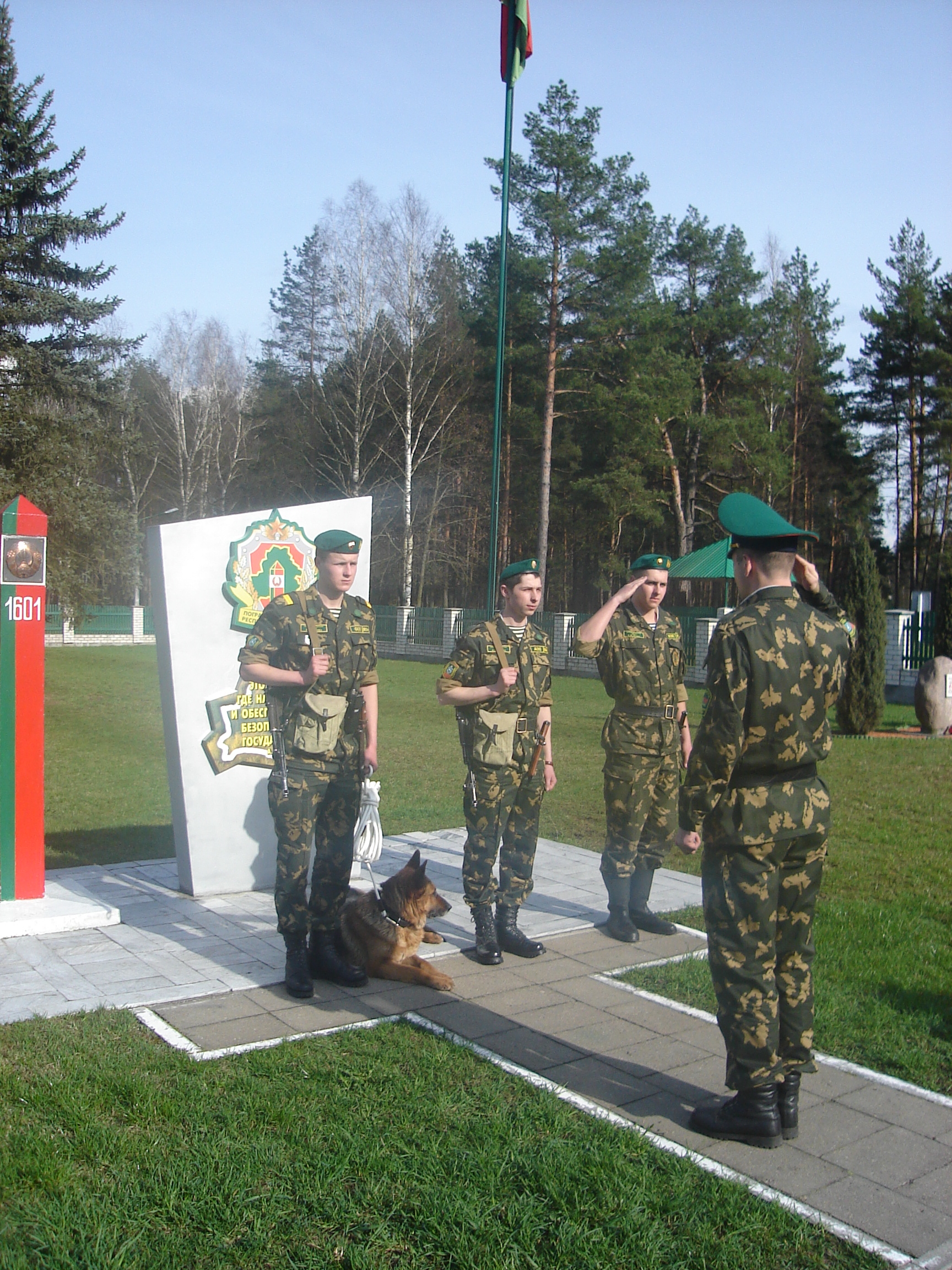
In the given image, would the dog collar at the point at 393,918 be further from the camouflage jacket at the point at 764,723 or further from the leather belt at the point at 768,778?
the leather belt at the point at 768,778

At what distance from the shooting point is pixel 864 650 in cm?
1591

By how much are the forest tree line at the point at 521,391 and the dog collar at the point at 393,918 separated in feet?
54.1

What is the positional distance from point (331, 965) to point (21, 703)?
2361 mm

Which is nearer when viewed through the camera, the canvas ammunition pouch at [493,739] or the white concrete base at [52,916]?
the canvas ammunition pouch at [493,739]

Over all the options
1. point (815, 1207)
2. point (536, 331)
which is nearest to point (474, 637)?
point (815, 1207)

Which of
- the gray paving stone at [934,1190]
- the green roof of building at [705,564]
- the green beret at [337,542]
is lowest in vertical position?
the gray paving stone at [934,1190]

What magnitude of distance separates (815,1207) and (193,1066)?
7.27ft

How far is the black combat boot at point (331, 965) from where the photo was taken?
487cm

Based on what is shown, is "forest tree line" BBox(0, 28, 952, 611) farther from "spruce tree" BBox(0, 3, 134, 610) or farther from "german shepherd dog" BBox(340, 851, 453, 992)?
"german shepherd dog" BBox(340, 851, 453, 992)

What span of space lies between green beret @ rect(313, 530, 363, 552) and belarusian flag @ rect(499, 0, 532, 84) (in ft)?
14.0

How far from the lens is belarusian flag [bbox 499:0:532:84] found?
7.43 m

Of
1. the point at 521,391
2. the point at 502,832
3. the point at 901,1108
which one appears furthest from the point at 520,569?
the point at 521,391

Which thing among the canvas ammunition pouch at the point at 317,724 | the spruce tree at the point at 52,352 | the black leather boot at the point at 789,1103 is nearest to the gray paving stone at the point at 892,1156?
the black leather boot at the point at 789,1103

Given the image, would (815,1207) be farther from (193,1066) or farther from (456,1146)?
(193,1066)
